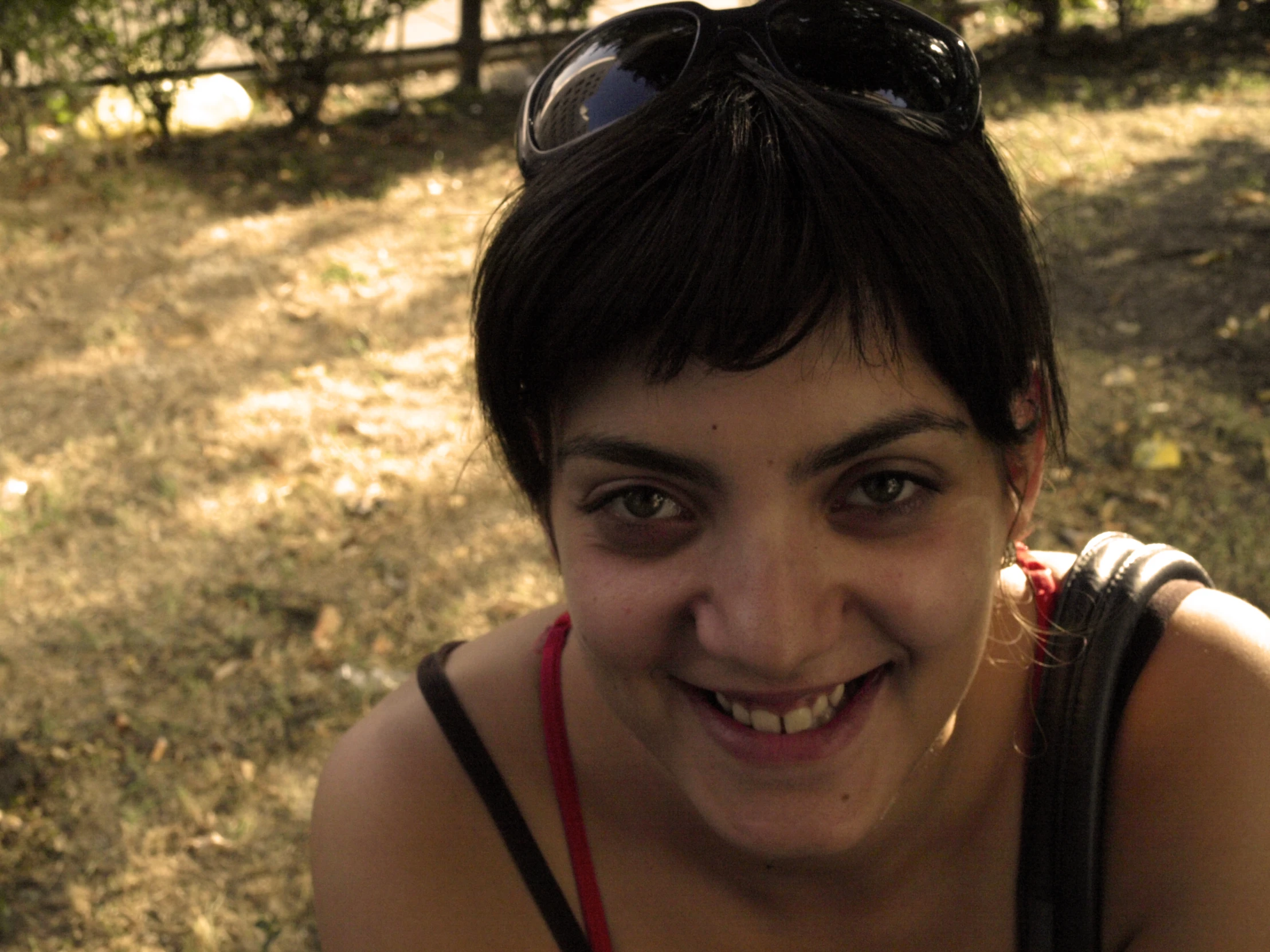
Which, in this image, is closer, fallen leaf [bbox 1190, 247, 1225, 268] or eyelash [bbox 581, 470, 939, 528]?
eyelash [bbox 581, 470, 939, 528]

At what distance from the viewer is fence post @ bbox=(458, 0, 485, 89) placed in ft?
24.8

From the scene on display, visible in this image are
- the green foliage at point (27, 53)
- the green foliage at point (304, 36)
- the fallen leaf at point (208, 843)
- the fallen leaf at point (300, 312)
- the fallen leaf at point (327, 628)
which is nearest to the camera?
the fallen leaf at point (208, 843)

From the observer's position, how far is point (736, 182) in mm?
1356

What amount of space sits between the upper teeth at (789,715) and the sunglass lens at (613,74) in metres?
0.71

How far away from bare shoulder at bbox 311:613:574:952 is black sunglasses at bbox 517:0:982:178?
Answer: 825 millimetres

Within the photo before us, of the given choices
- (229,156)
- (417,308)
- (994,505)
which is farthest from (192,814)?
(229,156)

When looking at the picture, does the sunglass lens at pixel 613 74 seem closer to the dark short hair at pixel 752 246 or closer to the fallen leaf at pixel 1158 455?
the dark short hair at pixel 752 246

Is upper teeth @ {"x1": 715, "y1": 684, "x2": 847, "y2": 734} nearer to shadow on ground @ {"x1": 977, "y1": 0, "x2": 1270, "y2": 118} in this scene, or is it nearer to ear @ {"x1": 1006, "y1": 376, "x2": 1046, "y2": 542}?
ear @ {"x1": 1006, "y1": 376, "x2": 1046, "y2": 542}

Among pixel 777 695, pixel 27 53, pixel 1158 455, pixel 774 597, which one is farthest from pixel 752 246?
pixel 27 53

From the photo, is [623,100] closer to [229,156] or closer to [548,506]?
[548,506]

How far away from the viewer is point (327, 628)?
3.52m

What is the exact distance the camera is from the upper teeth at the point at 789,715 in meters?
1.48

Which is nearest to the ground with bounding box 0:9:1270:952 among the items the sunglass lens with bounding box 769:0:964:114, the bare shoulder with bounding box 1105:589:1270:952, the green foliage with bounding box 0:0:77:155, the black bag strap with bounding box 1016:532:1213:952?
the green foliage with bounding box 0:0:77:155

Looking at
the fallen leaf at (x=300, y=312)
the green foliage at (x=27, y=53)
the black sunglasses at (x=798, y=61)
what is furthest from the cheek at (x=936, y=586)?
the green foliage at (x=27, y=53)
